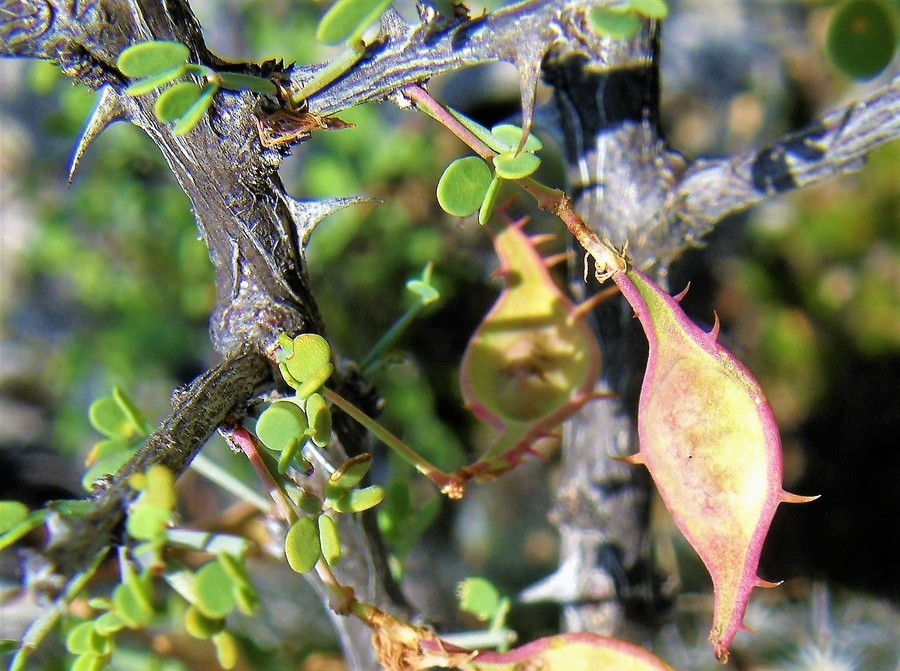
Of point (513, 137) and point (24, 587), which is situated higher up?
point (513, 137)

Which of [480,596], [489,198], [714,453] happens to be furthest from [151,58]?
[480,596]

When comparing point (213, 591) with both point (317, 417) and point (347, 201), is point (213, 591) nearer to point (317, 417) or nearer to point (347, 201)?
Result: point (317, 417)

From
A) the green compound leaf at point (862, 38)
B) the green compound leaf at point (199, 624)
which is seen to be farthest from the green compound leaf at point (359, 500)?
the green compound leaf at point (862, 38)

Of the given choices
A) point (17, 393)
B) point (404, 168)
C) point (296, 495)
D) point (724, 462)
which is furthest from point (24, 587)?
point (17, 393)

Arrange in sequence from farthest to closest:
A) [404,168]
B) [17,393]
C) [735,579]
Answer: [17,393] → [404,168] → [735,579]

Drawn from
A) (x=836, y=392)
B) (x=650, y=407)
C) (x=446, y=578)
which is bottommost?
(x=650, y=407)

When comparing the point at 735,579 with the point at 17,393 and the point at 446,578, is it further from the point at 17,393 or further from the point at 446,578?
the point at 17,393
